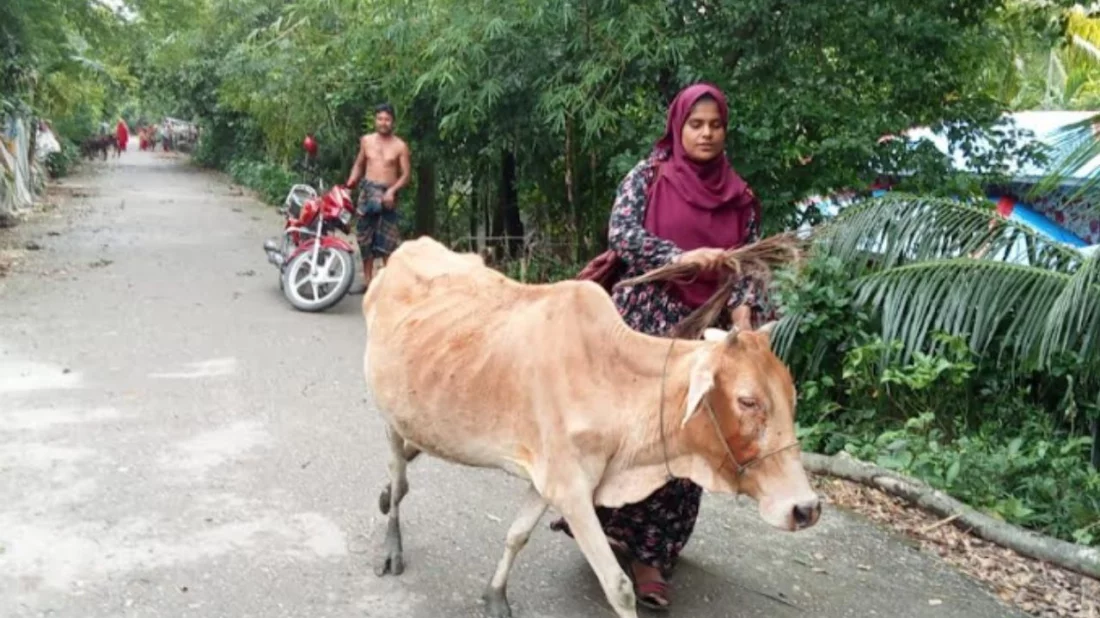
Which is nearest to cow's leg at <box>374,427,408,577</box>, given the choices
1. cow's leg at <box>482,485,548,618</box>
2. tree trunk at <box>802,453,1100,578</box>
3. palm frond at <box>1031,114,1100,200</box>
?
cow's leg at <box>482,485,548,618</box>

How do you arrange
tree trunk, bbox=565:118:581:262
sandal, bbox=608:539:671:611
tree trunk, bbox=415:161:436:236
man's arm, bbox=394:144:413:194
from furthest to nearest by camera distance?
tree trunk, bbox=415:161:436:236, man's arm, bbox=394:144:413:194, tree trunk, bbox=565:118:581:262, sandal, bbox=608:539:671:611

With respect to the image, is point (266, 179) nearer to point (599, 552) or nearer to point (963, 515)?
point (963, 515)

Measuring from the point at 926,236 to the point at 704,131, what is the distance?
287cm

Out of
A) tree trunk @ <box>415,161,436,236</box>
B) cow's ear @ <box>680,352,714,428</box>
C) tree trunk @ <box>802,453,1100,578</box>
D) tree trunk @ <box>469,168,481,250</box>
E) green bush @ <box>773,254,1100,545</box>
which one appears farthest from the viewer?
tree trunk @ <box>415,161,436,236</box>

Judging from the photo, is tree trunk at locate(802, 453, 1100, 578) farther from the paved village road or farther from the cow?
the cow

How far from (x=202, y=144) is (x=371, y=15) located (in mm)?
29863

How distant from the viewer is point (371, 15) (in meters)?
10.1

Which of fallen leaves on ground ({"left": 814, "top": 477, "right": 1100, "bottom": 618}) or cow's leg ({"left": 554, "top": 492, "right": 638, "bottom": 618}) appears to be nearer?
cow's leg ({"left": 554, "top": 492, "right": 638, "bottom": 618})

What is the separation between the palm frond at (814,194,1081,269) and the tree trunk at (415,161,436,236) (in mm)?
7766

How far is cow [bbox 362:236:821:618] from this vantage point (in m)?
3.04

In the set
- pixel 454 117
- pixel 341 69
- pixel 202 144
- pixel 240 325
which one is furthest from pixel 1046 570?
pixel 202 144

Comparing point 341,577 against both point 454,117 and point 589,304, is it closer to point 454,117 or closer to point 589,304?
point 589,304

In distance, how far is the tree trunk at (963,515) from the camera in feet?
15.7

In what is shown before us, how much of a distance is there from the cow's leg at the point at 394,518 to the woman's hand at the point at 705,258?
4.60 feet
